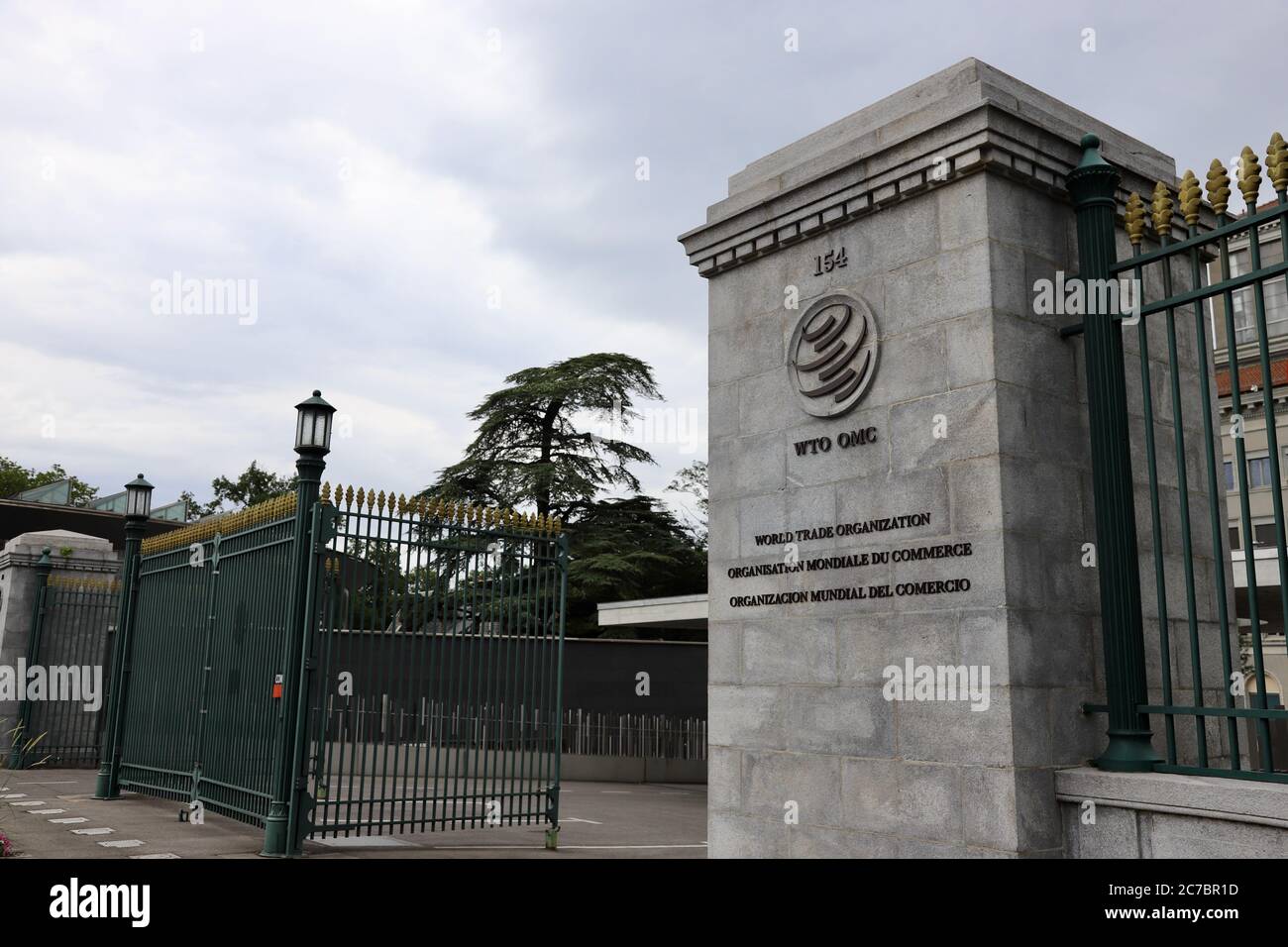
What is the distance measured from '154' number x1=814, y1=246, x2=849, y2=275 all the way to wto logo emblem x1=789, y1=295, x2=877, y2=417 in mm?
215

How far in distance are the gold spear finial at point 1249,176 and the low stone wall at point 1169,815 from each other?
280cm

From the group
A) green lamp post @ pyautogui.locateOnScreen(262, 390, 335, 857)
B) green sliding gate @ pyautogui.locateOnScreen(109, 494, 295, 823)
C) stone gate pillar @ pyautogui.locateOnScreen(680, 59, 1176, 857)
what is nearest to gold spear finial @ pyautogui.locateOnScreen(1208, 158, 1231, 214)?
stone gate pillar @ pyautogui.locateOnScreen(680, 59, 1176, 857)

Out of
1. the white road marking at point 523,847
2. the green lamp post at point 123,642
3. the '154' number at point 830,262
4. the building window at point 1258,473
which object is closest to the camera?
the '154' number at point 830,262

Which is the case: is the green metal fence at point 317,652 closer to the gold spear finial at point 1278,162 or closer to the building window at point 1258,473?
the gold spear finial at point 1278,162

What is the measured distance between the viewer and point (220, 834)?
36.0 ft

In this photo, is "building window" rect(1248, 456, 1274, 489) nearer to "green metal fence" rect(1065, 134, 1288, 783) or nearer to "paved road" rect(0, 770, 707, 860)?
"paved road" rect(0, 770, 707, 860)

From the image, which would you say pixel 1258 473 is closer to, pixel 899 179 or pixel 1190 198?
pixel 899 179

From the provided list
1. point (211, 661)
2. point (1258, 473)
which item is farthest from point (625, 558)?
point (1258, 473)

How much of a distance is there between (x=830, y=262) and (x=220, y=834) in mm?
8722

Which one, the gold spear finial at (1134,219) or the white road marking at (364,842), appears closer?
the gold spear finial at (1134,219)

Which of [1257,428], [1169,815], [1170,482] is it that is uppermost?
[1257,428]

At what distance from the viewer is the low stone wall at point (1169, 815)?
4.62 m

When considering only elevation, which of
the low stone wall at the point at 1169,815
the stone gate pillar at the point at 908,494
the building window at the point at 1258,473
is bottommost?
the low stone wall at the point at 1169,815

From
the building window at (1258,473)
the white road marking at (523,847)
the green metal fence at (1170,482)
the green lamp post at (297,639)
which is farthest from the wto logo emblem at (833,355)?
the building window at (1258,473)
